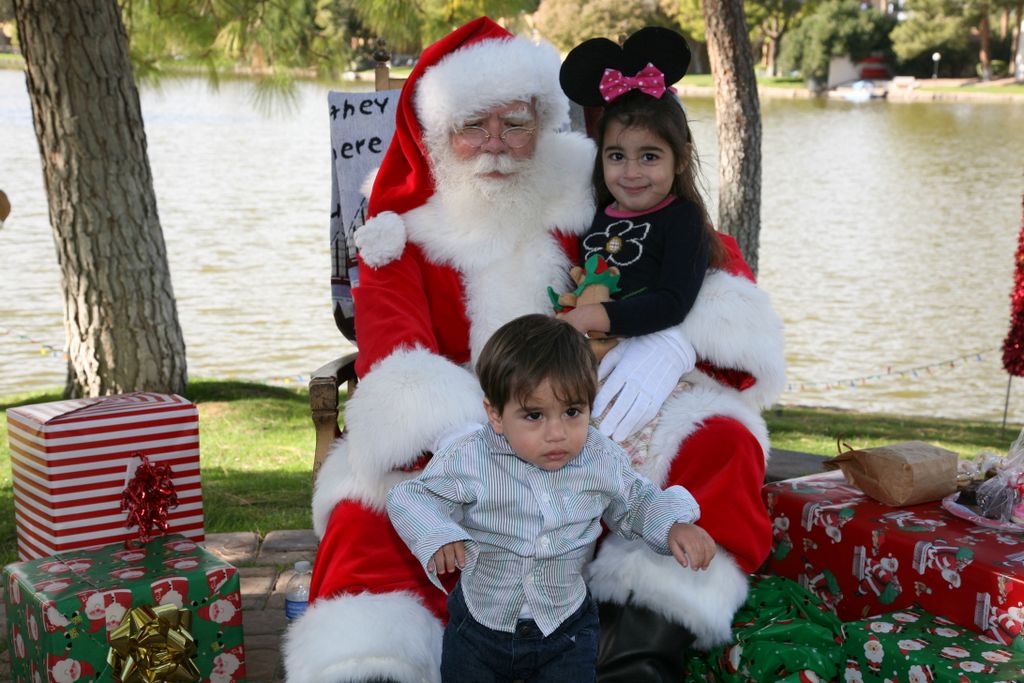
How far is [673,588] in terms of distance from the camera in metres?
2.43

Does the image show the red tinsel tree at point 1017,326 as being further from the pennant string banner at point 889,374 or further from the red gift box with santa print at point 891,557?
the red gift box with santa print at point 891,557

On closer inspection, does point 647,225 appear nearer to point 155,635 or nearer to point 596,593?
point 596,593

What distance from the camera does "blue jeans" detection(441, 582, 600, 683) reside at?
83.8 inches

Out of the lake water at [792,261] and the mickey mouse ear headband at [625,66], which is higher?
the mickey mouse ear headband at [625,66]

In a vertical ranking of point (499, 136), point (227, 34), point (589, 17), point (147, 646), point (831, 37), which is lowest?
point (147, 646)

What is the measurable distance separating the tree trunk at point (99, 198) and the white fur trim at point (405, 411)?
312cm

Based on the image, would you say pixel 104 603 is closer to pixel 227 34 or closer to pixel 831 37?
pixel 227 34

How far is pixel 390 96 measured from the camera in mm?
3623

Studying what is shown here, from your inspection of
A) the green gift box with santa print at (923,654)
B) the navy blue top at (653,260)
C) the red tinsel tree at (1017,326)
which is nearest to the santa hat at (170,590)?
the navy blue top at (653,260)

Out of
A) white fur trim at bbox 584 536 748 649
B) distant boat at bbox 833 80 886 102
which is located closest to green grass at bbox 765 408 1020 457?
white fur trim at bbox 584 536 748 649

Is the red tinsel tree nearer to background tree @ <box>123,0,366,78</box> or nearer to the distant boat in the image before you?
background tree @ <box>123,0,366,78</box>

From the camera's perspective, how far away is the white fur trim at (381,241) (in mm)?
2939

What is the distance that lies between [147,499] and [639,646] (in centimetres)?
126

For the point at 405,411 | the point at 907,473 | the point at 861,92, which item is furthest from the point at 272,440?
the point at 861,92
